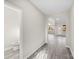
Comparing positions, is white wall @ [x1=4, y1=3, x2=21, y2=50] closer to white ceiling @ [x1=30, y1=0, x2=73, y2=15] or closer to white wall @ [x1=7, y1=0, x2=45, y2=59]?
white wall @ [x1=7, y1=0, x2=45, y2=59]

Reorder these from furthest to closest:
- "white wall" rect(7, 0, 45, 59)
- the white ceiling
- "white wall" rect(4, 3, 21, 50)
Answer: the white ceiling < "white wall" rect(7, 0, 45, 59) < "white wall" rect(4, 3, 21, 50)

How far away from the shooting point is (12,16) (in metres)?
2.91

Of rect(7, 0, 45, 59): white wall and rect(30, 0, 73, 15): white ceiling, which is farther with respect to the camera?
rect(30, 0, 73, 15): white ceiling

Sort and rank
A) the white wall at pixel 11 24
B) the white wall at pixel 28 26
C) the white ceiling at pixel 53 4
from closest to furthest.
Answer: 1. the white wall at pixel 11 24
2. the white wall at pixel 28 26
3. the white ceiling at pixel 53 4

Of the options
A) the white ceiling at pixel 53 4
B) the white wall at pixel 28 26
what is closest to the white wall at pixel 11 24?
the white wall at pixel 28 26

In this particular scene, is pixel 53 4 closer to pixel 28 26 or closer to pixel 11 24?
pixel 28 26

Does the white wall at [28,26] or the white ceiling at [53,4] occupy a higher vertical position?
the white ceiling at [53,4]

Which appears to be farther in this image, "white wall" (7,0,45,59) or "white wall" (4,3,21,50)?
"white wall" (7,0,45,59)

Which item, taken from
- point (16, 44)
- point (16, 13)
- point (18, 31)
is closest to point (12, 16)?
point (16, 13)

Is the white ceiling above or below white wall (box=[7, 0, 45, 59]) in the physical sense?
above

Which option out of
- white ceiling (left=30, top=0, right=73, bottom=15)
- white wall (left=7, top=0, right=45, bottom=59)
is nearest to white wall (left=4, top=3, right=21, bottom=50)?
white wall (left=7, top=0, right=45, bottom=59)

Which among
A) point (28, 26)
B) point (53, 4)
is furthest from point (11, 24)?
point (53, 4)

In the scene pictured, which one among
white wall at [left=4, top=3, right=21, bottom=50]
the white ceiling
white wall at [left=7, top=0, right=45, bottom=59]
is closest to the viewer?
white wall at [left=4, top=3, right=21, bottom=50]

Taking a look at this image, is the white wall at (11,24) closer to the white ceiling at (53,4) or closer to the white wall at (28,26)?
the white wall at (28,26)
